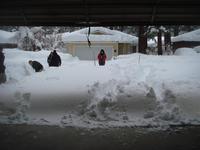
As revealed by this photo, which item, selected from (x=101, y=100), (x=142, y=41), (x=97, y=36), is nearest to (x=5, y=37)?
(x=97, y=36)

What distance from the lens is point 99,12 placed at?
8625 mm

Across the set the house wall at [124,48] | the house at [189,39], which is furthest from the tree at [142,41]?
the house wall at [124,48]

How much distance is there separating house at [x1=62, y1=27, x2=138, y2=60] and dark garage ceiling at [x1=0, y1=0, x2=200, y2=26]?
2415 centimetres

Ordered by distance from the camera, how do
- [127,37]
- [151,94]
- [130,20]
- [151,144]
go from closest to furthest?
[151,144]
[130,20]
[151,94]
[127,37]

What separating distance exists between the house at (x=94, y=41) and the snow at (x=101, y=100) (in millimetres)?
15795

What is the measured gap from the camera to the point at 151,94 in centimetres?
1162

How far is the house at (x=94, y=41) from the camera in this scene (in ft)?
111

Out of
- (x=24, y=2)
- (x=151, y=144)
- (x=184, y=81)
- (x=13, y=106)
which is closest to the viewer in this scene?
(x=151, y=144)

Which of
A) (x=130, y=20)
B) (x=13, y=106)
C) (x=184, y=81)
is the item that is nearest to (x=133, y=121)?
(x=130, y=20)

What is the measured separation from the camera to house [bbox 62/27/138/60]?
33906 mm

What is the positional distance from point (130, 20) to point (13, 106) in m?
3.80

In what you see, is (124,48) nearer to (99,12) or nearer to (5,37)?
(5,37)

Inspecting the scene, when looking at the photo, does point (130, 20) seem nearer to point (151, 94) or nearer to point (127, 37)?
point (151, 94)

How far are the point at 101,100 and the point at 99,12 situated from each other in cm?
272
